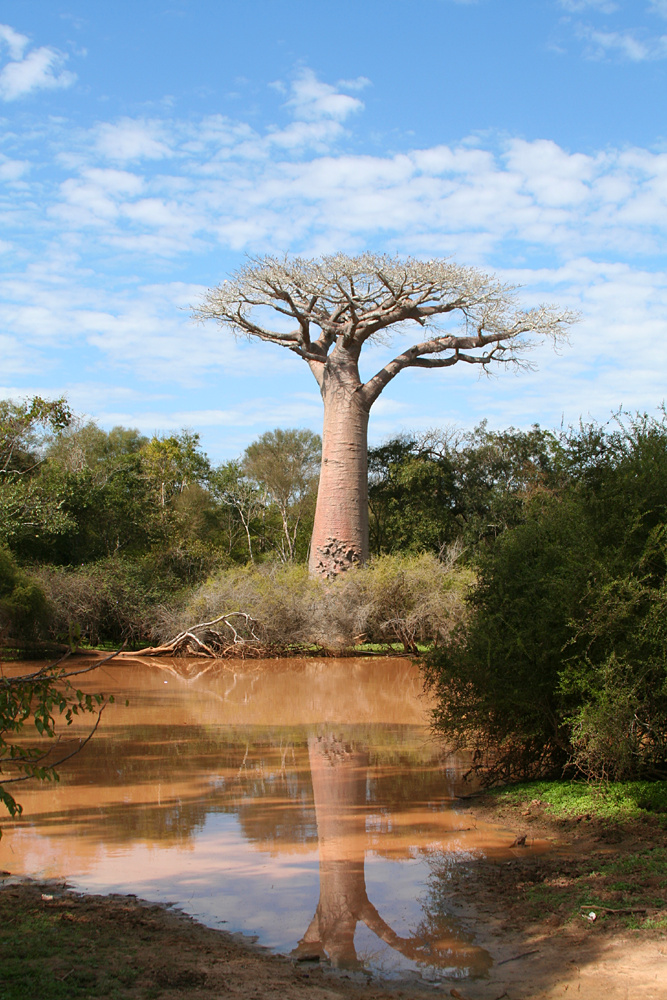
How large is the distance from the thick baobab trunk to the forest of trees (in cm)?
110

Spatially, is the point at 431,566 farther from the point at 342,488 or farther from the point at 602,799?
the point at 602,799

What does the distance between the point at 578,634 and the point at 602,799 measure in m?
1.24

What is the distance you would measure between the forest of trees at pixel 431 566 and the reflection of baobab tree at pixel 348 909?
125 cm

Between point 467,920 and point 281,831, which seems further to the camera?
point 281,831

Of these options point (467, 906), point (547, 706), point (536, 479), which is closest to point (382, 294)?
point (536, 479)

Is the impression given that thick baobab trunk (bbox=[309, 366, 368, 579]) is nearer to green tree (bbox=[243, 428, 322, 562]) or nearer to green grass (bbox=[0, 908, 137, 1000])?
green tree (bbox=[243, 428, 322, 562])

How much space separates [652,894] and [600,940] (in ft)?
2.11

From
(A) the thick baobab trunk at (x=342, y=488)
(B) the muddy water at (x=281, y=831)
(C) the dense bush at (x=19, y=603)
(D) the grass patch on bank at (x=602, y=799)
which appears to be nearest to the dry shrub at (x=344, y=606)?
(A) the thick baobab trunk at (x=342, y=488)

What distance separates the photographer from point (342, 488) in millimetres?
20859

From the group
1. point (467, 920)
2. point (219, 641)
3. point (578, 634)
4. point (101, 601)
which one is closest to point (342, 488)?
point (219, 641)

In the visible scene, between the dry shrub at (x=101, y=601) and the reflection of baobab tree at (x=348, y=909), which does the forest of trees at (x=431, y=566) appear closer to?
the dry shrub at (x=101, y=601)

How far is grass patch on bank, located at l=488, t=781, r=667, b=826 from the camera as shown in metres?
5.89

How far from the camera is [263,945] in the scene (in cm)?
420

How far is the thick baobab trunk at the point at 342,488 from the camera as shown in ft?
67.8
